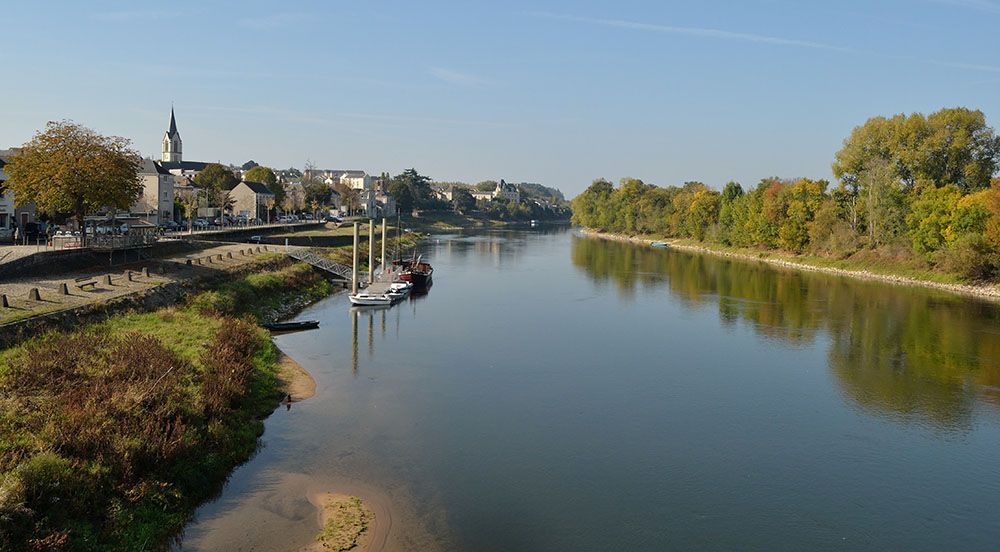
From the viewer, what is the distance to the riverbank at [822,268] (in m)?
44.7

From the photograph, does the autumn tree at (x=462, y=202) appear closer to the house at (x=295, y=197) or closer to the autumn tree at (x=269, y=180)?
the house at (x=295, y=197)

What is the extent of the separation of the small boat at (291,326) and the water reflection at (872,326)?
61.4 ft

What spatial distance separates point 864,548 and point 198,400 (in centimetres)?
1301

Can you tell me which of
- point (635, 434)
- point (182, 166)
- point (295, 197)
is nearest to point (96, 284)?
point (635, 434)

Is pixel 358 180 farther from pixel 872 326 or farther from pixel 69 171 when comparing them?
pixel 872 326

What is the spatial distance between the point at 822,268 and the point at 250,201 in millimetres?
53739

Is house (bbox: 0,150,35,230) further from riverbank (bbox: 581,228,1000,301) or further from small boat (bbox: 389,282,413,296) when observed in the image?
riverbank (bbox: 581,228,1000,301)

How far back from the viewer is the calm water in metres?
12.8

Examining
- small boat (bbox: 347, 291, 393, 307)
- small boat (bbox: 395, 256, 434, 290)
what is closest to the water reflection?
small boat (bbox: 395, 256, 434, 290)

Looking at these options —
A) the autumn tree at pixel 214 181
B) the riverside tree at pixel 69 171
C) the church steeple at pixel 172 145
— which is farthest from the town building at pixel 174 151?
the riverside tree at pixel 69 171

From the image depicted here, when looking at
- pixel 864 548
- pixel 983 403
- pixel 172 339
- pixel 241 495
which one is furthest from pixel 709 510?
pixel 172 339

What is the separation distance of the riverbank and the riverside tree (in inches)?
1831

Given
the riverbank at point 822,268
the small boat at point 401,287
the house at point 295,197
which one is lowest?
the small boat at point 401,287

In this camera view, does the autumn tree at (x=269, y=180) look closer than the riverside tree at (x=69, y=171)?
No
